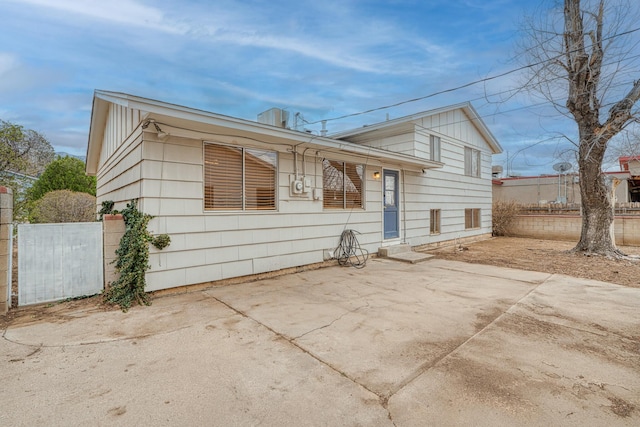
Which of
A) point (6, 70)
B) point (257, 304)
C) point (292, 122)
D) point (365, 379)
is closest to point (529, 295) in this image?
point (365, 379)

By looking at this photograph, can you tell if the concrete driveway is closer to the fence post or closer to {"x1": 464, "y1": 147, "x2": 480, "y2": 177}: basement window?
the fence post

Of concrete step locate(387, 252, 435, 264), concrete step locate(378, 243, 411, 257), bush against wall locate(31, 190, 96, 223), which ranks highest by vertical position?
bush against wall locate(31, 190, 96, 223)

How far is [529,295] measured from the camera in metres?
4.39

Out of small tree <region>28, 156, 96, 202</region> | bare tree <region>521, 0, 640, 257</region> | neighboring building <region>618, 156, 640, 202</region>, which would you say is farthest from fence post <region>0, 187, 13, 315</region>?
neighboring building <region>618, 156, 640, 202</region>

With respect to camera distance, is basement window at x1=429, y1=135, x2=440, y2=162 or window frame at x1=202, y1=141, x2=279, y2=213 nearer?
window frame at x1=202, y1=141, x2=279, y2=213

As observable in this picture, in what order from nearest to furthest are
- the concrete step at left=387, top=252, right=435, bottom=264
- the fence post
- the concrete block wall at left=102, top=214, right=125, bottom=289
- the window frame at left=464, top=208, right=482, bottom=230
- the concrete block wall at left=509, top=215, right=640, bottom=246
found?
1. the fence post
2. the concrete block wall at left=102, top=214, right=125, bottom=289
3. the concrete step at left=387, top=252, right=435, bottom=264
4. the concrete block wall at left=509, top=215, right=640, bottom=246
5. the window frame at left=464, top=208, right=482, bottom=230

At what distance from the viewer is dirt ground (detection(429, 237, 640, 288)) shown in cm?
573

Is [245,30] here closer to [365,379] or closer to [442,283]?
[442,283]

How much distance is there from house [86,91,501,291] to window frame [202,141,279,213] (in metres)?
0.02

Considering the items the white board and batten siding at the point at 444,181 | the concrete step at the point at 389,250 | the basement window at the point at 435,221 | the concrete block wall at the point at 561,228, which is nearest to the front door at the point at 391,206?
the white board and batten siding at the point at 444,181

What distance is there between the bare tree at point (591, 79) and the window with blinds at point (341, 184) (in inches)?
180

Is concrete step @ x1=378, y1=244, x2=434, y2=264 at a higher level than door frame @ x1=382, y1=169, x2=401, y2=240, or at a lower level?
lower

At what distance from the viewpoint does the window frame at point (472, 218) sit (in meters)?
11.4

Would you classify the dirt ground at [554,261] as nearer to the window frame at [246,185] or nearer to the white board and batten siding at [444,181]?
the white board and batten siding at [444,181]
